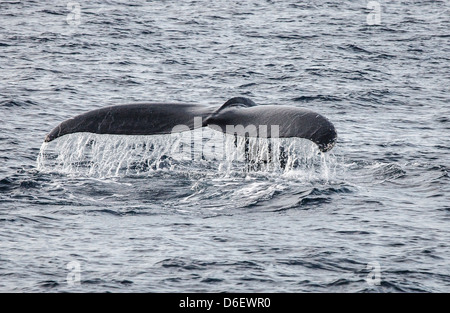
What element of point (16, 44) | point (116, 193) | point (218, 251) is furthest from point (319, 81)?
point (218, 251)

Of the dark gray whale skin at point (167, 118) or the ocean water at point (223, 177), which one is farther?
the dark gray whale skin at point (167, 118)

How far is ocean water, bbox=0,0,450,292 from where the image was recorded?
9.21 m

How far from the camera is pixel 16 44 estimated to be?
26.7 meters

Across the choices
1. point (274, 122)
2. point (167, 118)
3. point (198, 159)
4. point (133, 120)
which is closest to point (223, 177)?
point (198, 159)

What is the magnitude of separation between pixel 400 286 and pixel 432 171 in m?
5.60

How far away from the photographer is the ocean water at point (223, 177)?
9211 mm

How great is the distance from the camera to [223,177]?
12.8 meters

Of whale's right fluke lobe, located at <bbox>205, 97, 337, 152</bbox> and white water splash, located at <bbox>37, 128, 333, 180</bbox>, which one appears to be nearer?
whale's right fluke lobe, located at <bbox>205, 97, 337, 152</bbox>

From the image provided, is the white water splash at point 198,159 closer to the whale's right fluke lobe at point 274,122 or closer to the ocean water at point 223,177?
the ocean water at point 223,177

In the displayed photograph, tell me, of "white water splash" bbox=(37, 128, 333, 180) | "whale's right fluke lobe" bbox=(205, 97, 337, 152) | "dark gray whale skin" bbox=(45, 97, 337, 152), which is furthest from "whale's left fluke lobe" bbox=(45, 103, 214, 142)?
"whale's right fluke lobe" bbox=(205, 97, 337, 152)

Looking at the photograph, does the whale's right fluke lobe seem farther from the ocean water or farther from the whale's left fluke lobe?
the ocean water

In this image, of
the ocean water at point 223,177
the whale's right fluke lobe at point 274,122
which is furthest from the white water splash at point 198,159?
the whale's right fluke lobe at point 274,122

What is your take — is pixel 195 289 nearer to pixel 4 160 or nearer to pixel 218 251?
pixel 218 251

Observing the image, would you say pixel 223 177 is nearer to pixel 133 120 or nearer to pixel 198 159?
pixel 198 159
